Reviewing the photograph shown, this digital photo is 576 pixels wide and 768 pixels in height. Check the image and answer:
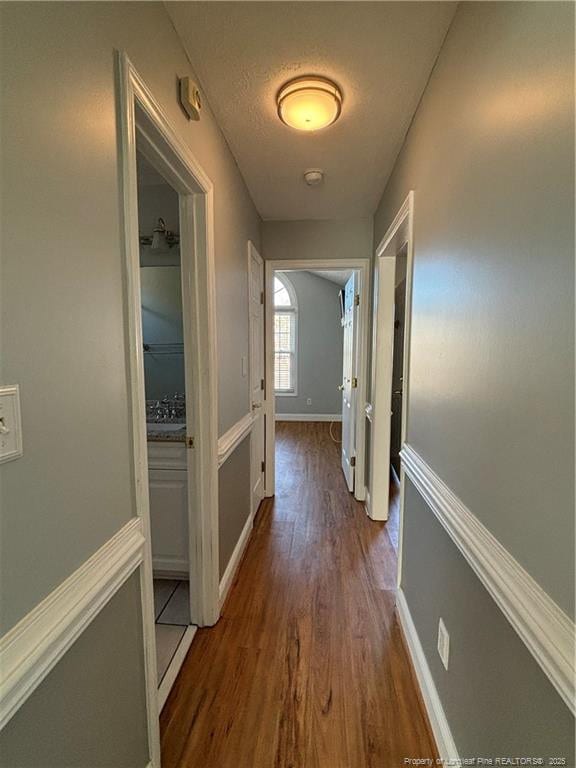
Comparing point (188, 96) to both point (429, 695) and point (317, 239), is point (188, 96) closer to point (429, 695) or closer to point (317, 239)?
point (317, 239)

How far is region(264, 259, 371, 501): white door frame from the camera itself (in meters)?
2.99

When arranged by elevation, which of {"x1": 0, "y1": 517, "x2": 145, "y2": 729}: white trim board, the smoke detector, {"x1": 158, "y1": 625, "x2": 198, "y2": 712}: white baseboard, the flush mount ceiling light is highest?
the smoke detector

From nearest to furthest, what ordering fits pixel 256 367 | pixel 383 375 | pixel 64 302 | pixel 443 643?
pixel 64 302, pixel 443 643, pixel 383 375, pixel 256 367

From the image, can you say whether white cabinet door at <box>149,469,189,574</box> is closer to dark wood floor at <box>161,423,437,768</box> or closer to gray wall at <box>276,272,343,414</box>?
dark wood floor at <box>161,423,437,768</box>

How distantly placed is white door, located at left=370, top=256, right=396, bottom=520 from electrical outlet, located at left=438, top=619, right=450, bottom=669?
1.53 meters

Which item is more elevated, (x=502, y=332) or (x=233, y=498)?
(x=502, y=332)

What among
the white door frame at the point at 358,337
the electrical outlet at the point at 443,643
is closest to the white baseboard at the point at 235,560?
the white door frame at the point at 358,337

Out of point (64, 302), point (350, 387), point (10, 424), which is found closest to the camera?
point (10, 424)

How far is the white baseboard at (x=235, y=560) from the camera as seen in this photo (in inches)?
75.8

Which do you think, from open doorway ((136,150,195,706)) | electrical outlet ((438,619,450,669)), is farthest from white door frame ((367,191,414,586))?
open doorway ((136,150,195,706))

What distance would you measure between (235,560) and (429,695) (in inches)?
48.2

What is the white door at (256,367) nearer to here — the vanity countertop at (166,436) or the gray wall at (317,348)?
the vanity countertop at (166,436)

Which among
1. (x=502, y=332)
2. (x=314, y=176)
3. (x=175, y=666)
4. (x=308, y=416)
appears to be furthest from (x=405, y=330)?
(x=308, y=416)

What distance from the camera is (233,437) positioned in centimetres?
204
